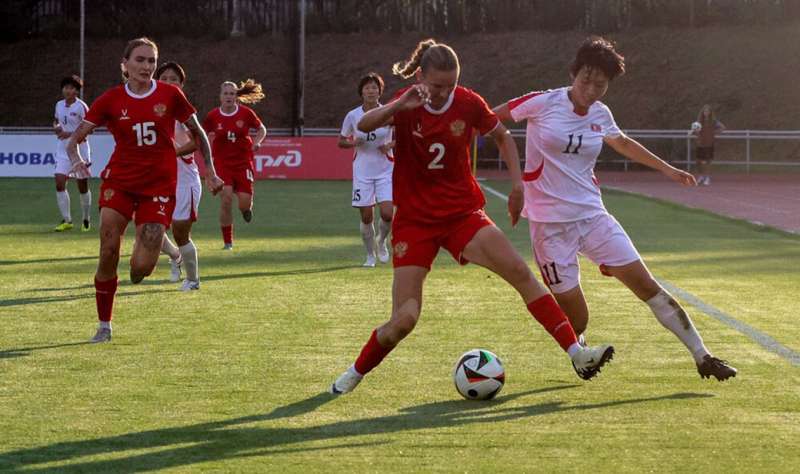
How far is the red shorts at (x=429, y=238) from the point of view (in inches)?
292

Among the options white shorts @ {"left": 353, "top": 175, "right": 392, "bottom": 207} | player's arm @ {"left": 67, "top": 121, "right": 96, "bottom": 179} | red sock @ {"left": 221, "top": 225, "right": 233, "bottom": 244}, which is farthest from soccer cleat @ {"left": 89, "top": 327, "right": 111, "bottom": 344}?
red sock @ {"left": 221, "top": 225, "right": 233, "bottom": 244}

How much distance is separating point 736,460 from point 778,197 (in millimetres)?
26089

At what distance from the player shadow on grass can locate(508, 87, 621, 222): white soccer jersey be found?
1.21 metres

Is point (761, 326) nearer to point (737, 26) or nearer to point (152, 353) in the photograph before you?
point (152, 353)

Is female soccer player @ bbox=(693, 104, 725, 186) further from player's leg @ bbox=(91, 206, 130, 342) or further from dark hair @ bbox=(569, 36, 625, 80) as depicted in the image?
dark hair @ bbox=(569, 36, 625, 80)

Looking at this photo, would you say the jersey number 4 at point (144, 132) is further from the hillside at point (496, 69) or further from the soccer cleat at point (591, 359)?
Result: the hillside at point (496, 69)

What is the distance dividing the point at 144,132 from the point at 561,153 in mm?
3145

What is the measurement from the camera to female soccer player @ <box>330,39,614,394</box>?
7.34 metres

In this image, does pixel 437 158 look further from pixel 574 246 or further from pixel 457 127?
pixel 574 246

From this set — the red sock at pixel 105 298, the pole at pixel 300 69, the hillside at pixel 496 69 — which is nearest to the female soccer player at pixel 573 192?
the red sock at pixel 105 298

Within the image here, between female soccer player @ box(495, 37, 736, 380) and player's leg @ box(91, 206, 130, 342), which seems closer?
female soccer player @ box(495, 37, 736, 380)

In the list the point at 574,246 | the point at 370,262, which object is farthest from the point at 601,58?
the point at 370,262

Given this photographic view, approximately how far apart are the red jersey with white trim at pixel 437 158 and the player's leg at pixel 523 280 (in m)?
0.15

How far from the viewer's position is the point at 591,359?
759 cm
